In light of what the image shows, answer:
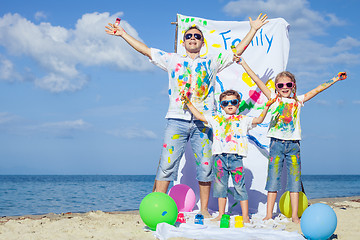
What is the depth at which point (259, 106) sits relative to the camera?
19.6 feet

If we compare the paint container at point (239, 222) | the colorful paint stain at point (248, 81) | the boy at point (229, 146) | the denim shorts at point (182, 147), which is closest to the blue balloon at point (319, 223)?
the paint container at point (239, 222)

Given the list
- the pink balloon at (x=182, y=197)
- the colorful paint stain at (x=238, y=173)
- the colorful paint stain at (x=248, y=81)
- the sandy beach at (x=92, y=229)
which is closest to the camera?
the sandy beach at (x=92, y=229)

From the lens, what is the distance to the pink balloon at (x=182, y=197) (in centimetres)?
521

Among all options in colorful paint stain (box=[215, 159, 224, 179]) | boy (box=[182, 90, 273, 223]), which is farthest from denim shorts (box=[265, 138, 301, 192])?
colorful paint stain (box=[215, 159, 224, 179])

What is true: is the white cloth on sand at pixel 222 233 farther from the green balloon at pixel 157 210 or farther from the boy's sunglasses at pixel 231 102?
the boy's sunglasses at pixel 231 102

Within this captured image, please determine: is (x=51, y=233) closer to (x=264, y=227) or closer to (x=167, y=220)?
(x=167, y=220)

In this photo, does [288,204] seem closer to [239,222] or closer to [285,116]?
[239,222]

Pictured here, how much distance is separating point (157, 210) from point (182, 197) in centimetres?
134

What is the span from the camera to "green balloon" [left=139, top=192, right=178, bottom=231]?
154 inches

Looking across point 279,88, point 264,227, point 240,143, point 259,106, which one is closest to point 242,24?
point 259,106

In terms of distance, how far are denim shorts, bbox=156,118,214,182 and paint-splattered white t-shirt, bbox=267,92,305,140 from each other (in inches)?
33.1

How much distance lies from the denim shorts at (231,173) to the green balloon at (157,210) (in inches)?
36.0

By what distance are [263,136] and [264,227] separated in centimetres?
184

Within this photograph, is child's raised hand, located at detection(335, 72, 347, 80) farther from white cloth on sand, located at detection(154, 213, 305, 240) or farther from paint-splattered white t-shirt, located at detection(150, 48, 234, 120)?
white cloth on sand, located at detection(154, 213, 305, 240)
